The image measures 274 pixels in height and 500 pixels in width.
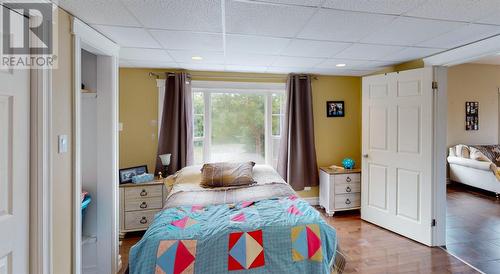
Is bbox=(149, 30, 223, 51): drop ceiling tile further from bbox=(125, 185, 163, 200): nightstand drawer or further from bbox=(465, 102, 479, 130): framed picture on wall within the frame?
bbox=(465, 102, 479, 130): framed picture on wall

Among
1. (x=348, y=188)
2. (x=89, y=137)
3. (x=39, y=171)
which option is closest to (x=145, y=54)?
(x=89, y=137)

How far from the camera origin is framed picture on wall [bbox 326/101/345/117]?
4.06 meters

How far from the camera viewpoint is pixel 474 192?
4.85 metres

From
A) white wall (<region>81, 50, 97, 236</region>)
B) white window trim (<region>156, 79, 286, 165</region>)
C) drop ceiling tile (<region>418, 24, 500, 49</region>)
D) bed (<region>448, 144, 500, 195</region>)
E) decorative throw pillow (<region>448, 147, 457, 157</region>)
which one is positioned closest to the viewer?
drop ceiling tile (<region>418, 24, 500, 49</region>)

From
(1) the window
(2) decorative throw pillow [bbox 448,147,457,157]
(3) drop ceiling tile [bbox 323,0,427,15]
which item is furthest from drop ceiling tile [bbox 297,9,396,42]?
(2) decorative throw pillow [bbox 448,147,457,157]

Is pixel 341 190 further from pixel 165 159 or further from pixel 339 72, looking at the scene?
pixel 165 159

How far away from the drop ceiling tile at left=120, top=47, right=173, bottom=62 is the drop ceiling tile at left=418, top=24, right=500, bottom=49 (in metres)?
2.69

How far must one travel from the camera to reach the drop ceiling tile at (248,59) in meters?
2.79

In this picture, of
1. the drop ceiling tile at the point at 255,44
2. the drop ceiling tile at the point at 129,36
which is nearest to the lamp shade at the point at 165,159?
the drop ceiling tile at the point at 129,36

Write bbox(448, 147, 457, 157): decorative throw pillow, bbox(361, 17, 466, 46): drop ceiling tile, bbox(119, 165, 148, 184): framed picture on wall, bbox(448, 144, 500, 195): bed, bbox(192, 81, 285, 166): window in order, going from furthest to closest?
bbox(448, 147, 457, 157): decorative throw pillow
bbox(448, 144, 500, 195): bed
bbox(192, 81, 285, 166): window
bbox(119, 165, 148, 184): framed picture on wall
bbox(361, 17, 466, 46): drop ceiling tile

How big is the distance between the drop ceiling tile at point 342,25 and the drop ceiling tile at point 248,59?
0.75 m

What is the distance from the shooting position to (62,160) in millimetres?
1651

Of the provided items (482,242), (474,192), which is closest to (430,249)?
(482,242)

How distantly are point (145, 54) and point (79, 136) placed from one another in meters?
1.32
